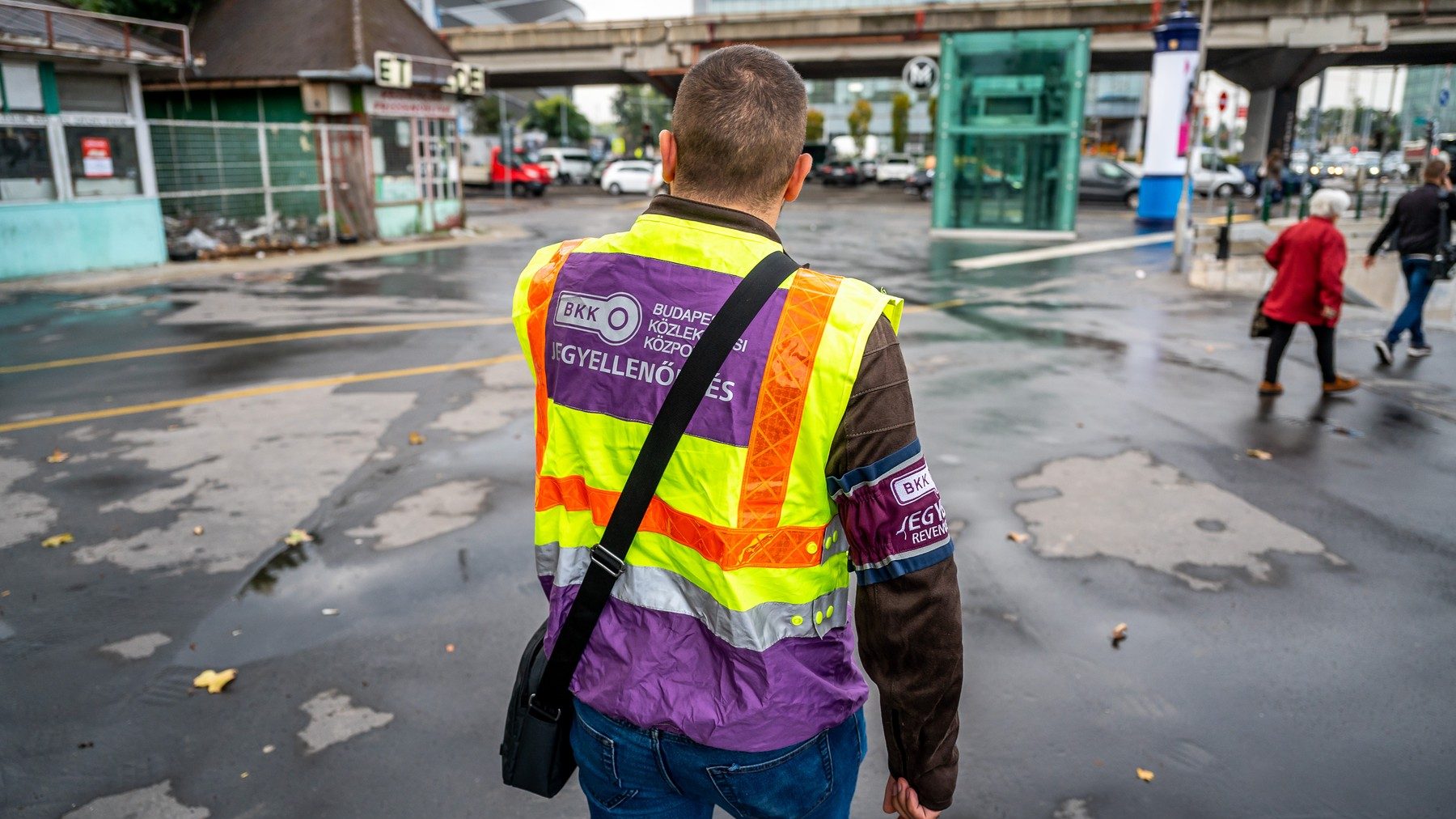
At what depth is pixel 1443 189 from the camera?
10.1 m

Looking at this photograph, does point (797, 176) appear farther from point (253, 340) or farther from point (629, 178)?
point (629, 178)

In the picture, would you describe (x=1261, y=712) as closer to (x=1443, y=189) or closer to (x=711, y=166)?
(x=711, y=166)

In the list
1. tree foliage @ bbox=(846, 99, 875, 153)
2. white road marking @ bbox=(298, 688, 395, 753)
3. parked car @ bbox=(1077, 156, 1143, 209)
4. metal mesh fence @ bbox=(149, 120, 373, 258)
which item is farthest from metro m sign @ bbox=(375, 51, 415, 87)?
tree foliage @ bbox=(846, 99, 875, 153)

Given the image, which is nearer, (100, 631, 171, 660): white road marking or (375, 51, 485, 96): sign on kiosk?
(100, 631, 171, 660): white road marking

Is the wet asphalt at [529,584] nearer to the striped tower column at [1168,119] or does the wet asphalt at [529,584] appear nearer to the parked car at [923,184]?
the striped tower column at [1168,119]

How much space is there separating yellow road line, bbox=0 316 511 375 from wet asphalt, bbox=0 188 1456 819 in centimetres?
29

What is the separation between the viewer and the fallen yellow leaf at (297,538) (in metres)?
5.52

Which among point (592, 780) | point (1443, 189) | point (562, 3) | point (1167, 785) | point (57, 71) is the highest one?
point (562, 3)

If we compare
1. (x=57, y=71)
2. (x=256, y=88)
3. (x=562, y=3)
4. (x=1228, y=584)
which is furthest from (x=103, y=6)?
(x=562, y=3)

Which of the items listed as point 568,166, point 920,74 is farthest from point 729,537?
point 568,166

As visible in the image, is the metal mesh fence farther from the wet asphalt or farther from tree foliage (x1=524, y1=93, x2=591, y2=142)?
tree foliage (x1=524, y1=93, x2=591, y2=142)

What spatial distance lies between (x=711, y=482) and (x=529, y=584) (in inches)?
137

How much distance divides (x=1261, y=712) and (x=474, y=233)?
22749 mm

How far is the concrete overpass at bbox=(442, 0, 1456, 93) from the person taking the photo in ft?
114
